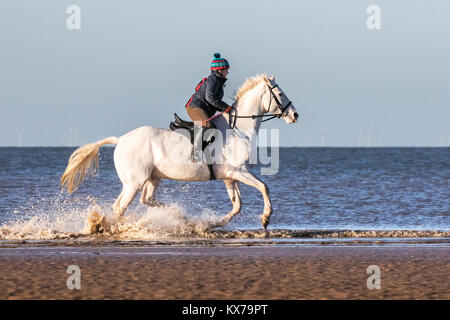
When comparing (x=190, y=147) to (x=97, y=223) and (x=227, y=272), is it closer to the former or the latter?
(x=97, y=223)

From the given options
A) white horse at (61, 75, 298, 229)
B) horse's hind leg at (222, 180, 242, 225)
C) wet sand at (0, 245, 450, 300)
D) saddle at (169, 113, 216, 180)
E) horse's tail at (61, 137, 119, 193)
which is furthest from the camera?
horse's tail at (61, 137, 119, 193)

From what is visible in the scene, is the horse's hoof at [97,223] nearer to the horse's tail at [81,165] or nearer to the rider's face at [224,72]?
the horse's tail at [81,165]

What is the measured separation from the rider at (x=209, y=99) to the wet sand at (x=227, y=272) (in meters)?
2.45

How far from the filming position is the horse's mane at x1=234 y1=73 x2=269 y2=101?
43.1 ft

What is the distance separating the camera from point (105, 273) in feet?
27.9

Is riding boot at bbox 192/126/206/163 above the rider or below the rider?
below

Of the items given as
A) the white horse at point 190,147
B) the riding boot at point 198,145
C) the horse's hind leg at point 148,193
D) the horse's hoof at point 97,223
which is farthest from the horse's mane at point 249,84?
the horse's hoof at point 97,223

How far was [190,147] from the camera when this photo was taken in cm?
1278

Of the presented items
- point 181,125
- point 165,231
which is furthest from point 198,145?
point 165,231

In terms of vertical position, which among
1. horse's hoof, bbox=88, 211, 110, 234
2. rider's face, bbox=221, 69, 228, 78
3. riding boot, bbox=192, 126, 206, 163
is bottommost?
horse's hoof, bbox=88, 211, 110, 234

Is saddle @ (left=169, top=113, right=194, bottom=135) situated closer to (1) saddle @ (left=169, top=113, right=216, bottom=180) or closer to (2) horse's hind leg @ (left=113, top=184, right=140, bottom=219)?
(1) saddle @ (left=169, top=113, right=216, bottom=180)

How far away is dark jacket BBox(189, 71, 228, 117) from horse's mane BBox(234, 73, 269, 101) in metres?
0.42

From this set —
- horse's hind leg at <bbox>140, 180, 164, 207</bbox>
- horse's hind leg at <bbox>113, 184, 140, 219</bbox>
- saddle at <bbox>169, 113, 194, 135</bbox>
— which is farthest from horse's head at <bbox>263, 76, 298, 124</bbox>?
horse's hind leg at <bbox>113, 184, 140, 219</bbox>
